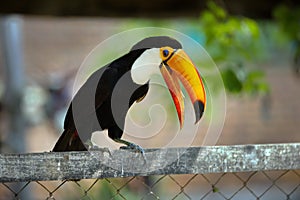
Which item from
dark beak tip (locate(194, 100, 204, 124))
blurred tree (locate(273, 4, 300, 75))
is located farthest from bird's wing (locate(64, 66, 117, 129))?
blurred tree (locate(273, 4, 300, 75))

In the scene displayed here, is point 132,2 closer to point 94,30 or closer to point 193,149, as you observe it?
point 193,149

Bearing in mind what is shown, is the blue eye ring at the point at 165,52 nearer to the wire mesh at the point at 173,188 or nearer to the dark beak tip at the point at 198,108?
the dark beak tip at the point at 198,108

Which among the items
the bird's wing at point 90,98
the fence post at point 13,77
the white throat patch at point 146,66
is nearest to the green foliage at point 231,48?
the white throat patch at point 146,66

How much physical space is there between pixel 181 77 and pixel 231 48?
1.92 m

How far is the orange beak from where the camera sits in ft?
6.79

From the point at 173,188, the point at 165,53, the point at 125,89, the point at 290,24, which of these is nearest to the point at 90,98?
the point at 125,89

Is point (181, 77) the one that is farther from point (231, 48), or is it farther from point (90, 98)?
point (231, 48)

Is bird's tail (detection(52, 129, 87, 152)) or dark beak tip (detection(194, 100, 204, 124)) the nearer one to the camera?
dark beak tip (detection(194, 100, 204, 124))

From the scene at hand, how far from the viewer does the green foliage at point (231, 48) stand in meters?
3.65

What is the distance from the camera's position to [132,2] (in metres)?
4.90

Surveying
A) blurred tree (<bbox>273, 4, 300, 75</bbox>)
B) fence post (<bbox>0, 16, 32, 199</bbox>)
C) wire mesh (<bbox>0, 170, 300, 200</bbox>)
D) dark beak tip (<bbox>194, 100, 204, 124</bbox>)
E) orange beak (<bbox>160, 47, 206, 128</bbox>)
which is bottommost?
wire mesh (<bbox>0, 170, 300, 200</bbox>)

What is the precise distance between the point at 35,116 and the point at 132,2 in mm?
6651

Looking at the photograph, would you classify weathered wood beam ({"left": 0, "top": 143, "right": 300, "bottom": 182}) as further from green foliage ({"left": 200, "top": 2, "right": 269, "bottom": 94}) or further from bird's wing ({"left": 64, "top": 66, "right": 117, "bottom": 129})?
green foliage ({"left": 200, "top": 2, "right": 269, "bottom": 94})

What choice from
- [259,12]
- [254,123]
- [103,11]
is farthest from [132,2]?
[254,123]
